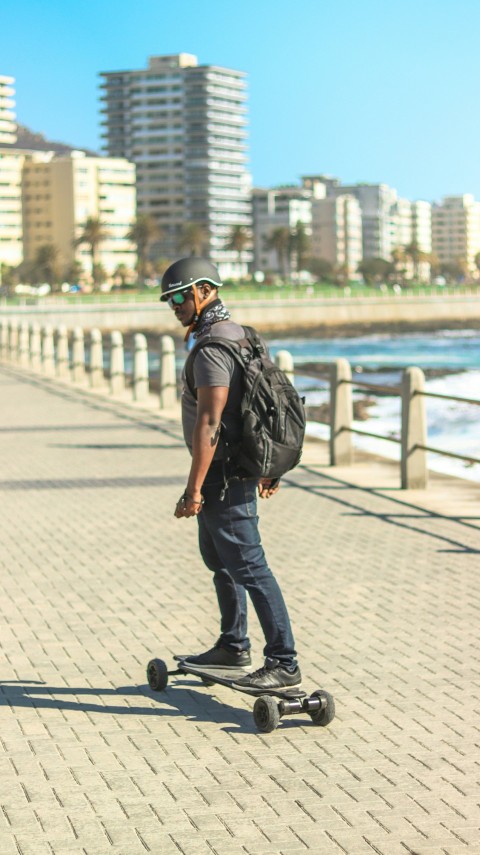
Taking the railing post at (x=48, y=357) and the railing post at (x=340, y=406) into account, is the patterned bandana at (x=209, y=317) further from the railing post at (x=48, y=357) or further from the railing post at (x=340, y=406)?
the railing post at (x=48, y=357)

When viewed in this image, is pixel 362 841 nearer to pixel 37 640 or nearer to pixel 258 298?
pixel 37 640

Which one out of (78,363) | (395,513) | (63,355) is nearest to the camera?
(395,513)

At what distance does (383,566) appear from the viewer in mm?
8664

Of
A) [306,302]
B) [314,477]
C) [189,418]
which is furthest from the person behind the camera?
[306,302]

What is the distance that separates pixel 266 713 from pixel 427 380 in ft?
155

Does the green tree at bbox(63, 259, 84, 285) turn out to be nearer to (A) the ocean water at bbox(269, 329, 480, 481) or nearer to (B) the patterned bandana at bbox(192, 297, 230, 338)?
(A) the ocean water at bbox(269, 329, 480, 481)

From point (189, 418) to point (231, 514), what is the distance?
0.39 metres

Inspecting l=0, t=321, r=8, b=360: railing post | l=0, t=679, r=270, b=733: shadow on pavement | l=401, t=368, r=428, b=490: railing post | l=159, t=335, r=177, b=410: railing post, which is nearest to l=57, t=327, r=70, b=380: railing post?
l=159, t=335, r=177, b=410: railing post

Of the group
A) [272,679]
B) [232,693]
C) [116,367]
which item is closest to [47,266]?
[116,367]

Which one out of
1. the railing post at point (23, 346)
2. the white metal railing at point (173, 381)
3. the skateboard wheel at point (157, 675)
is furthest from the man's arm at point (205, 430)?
the railing post at point (23, 346)

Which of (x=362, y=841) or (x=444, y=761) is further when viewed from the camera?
(x=444, y=761)

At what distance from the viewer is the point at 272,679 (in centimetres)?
539

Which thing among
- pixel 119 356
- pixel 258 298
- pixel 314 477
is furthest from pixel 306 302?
pixel 314 477

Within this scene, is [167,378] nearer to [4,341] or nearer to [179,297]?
[179,297]
